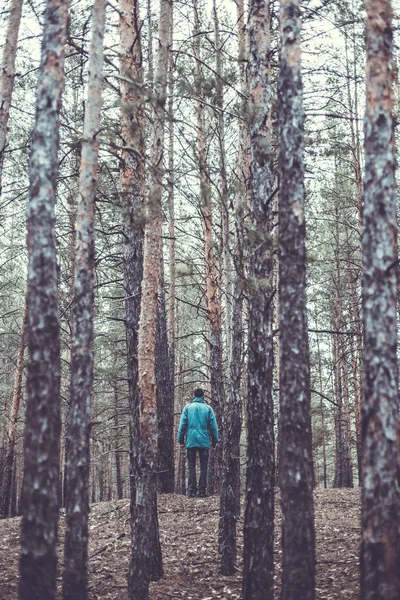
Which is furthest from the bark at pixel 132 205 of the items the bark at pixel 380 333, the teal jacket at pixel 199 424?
the teal jacket at pixel 199 424

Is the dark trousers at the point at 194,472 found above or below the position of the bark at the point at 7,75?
below

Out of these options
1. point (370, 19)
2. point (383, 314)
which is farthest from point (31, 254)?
point (370, 19)

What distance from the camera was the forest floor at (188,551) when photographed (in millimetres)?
6730

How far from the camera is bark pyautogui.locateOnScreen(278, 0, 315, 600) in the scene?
16.1ft

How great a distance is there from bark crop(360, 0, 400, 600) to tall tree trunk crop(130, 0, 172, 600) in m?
2.22

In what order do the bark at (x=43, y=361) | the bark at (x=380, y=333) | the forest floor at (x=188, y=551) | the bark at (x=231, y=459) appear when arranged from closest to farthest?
1. the bark at (x=380, y=333)
2. the bark at (x=43, y=361)
3. the forest floor at (x=188, y=551)
4. the bark at (x=231, y=459)

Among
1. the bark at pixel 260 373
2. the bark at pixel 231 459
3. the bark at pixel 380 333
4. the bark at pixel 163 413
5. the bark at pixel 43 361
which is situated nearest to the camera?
the bark at pixel 380 333

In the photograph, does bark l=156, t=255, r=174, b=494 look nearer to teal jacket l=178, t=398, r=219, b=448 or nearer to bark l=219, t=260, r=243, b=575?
teal jacket l=178, t=398, r=219, b=448

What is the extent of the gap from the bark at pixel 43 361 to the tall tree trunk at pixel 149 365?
129 centimetres

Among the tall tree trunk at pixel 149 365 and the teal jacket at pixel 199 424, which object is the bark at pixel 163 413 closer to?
the teal jacket at pixel 199 424

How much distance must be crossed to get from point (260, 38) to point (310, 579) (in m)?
5.58

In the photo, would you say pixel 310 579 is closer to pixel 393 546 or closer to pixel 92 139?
pixel 393 546

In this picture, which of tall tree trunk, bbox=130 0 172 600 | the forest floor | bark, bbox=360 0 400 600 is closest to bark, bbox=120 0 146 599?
tall tree trunk, bbox=130 0 172 600

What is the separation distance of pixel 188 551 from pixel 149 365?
3.42 metres
